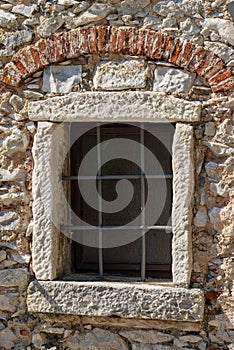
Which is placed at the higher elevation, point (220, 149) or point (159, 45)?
point (159, 45)

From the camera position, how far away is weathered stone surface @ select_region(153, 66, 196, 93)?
3.68m

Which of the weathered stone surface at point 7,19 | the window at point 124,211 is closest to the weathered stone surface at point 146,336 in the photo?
the window at point 124,211

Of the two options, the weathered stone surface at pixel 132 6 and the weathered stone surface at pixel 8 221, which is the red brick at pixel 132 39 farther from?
the weathered stone surface at pixel 8 221

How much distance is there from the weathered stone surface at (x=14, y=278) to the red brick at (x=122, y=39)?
5.37 feet

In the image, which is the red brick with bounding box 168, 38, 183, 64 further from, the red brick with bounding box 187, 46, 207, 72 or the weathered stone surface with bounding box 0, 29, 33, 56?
the weathered stone surface with bounding box 0, 29, 33, 56

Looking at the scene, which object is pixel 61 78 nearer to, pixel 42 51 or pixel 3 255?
pixel 42 51

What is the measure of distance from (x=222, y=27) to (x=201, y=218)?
1.23 m

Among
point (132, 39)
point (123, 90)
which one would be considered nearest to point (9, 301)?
point (123, 90)

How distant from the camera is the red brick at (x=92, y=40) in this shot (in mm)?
3768

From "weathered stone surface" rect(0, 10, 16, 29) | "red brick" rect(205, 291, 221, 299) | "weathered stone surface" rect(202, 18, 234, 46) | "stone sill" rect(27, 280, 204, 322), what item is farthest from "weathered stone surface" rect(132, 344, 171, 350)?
"weathered stone surface" rect(0, 10, 16, 29)

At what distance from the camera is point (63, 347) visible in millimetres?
3891

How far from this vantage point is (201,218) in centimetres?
370

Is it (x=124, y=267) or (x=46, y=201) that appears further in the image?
(x=124, y=267)

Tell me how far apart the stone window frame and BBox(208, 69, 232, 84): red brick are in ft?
0.59
